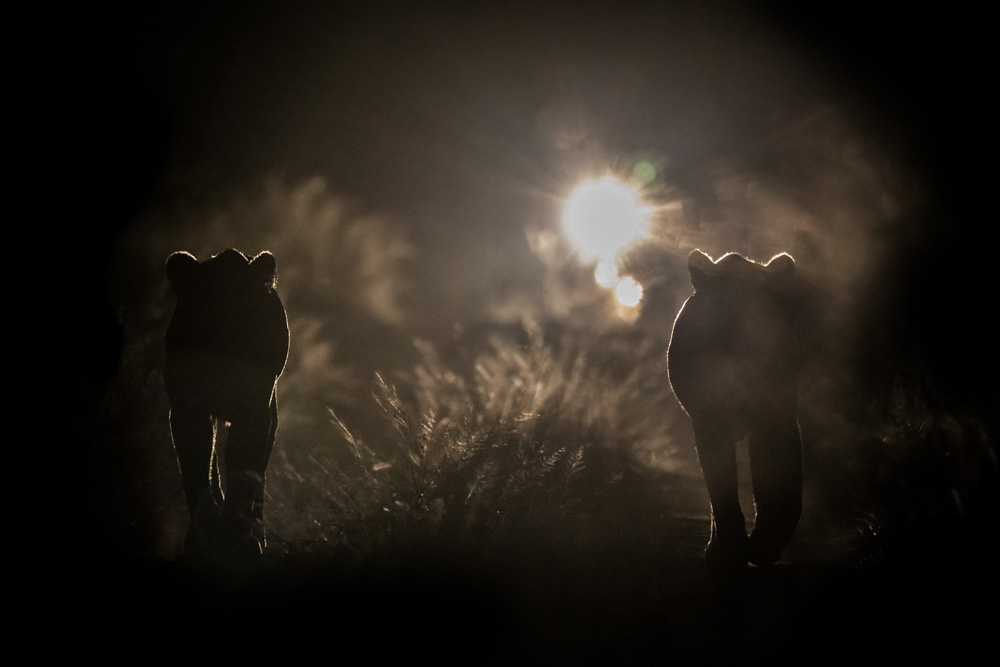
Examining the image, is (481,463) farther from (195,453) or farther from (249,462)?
(195,453)

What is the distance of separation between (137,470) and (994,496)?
383 centimetres

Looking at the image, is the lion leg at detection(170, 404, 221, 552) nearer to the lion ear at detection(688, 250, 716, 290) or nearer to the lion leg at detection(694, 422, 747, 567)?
the lion leg at detection(694, 422, 747, 567)

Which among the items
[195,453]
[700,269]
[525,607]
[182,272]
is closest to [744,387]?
[700,269]

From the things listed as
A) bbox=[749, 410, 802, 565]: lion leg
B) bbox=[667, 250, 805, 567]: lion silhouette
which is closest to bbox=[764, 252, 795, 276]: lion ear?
bbox=[667, 250, 805, 567]: lion silhouette

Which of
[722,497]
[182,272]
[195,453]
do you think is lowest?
[195,453]

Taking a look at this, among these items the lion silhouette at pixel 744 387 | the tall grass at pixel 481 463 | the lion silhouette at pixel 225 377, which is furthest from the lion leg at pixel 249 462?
the lion silhouette at pixel 744 387

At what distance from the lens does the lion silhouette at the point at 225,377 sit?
9.20ft

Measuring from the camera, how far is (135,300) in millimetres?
4516

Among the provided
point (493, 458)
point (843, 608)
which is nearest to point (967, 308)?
point (843, 608)

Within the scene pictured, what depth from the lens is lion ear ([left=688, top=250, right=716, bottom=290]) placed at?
2.84m

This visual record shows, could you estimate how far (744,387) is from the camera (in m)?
2.65

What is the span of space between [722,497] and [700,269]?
83 centimetres

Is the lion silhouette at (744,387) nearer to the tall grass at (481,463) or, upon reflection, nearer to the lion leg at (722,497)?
the lion leg at (722,497)

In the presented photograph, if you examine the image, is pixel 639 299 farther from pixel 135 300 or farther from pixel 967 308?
pixel 135 300
